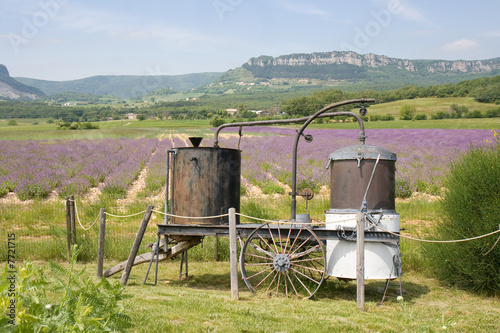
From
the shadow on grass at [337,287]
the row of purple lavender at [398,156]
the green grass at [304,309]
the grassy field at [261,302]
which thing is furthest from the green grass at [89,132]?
the green grass at [304,309]

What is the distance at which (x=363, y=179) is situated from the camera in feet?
23.9

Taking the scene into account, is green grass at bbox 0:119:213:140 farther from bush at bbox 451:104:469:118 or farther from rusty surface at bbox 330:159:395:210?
rusty surface at bbox 330:159:395:210

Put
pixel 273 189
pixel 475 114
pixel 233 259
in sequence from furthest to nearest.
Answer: pixel 475 114 → pixel 273 189 → pixel 233 259

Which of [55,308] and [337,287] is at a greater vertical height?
[55,308]

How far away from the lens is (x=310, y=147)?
86.6 ft

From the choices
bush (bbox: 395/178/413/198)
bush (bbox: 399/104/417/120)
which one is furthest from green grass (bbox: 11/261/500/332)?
bush (bbox: 399/104/417/120)

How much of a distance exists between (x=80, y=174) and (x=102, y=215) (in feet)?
39.5

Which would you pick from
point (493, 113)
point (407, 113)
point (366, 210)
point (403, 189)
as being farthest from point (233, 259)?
point (407, 113)

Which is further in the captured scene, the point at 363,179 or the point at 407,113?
the point at 407,113

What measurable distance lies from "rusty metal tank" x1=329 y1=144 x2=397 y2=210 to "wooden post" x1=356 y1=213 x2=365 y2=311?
2.20 ft

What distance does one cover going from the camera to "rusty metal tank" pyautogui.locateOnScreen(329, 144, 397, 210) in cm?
725

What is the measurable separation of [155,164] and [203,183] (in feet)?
47.3

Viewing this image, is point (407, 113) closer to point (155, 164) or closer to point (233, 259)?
point (155, 164)

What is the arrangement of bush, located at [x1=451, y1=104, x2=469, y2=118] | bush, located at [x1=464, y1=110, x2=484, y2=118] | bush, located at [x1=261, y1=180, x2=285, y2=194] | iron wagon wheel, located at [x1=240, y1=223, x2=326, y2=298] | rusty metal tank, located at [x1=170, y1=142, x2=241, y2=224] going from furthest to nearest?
bush, located at [x1=451, y1=104, x2=469, y2=118]
bush, located at [x1=464, y1=110, x2=484, y2=118]
bush, located at [x1=261, y1=180, x2=285, y2=194]
rusty metal tank, located at [x1=170, y1=142, x2=241, y2=224]
iron wagon wheel, located at [x1=240, y1=223, x2=326, y2=298]
